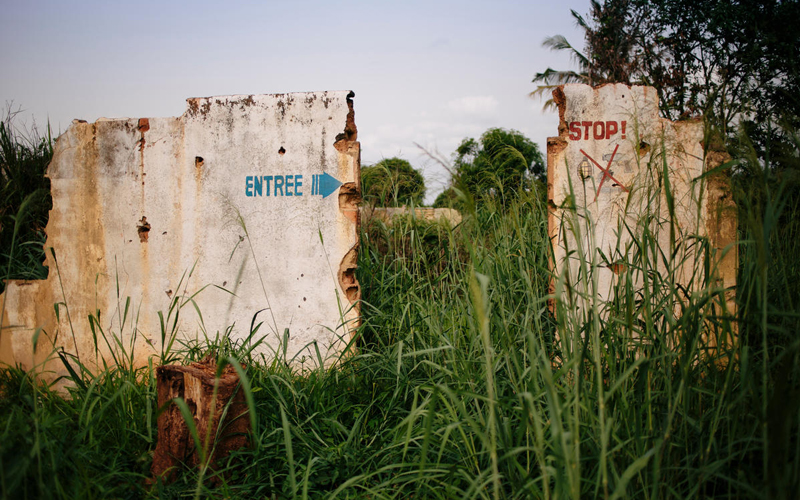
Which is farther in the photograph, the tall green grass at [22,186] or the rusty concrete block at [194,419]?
the tall green grass at [22,186]

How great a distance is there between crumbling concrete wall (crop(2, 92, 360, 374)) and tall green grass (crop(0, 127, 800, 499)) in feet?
1.25

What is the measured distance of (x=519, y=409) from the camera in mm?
1570

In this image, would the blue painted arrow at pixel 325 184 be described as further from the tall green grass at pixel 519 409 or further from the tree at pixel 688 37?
the tree at pixel 688 37

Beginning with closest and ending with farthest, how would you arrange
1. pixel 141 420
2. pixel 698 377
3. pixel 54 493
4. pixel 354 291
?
pixel 54 493 → pixel 698 377 → pixel 141 420 → pixel 354 291

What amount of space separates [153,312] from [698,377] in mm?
3426

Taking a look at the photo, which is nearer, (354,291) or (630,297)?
(630,297)

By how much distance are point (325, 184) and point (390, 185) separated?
717 millimetres

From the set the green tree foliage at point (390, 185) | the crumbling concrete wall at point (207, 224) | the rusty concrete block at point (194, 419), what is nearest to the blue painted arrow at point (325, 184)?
the crumbling concrete wall at point (207, 224)

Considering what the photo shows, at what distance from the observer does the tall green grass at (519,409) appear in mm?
1175

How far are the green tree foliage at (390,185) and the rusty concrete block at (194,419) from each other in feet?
6.69

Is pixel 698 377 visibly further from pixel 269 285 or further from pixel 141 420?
Answer: pixel 269 285

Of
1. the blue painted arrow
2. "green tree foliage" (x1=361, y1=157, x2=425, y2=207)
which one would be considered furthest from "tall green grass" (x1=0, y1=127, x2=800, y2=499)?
"green tree foliage" (x1=361, y1=157, x2=425, y2=207)

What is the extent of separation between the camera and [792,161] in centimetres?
141

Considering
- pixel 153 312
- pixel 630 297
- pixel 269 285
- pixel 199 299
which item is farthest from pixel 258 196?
pixel 630 297
